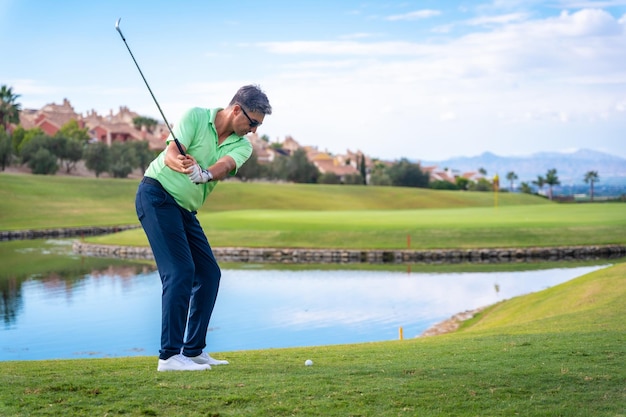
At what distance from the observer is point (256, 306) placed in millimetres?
27359

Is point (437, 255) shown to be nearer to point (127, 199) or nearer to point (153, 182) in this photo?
point (153, 182)

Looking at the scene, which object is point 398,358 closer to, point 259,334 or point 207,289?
point 207,289

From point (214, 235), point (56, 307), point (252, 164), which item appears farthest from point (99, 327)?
point (252, 164)

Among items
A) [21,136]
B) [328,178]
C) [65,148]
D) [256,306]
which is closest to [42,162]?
[65,148]

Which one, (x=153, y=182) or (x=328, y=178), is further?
(x=328, y=178)

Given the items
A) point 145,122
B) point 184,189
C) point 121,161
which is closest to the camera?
point 184,189

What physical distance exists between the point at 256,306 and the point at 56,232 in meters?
42.2

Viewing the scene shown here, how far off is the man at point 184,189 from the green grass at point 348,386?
57 cm

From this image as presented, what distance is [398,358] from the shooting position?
9734 millimetres

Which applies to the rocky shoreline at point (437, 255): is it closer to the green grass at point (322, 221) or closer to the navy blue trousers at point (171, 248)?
the green grass at point (322, 221)

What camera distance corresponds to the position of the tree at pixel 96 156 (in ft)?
351

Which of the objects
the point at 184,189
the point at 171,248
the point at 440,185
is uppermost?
the point at 440,185

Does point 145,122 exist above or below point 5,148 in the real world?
above

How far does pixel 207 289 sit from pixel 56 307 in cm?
2116
